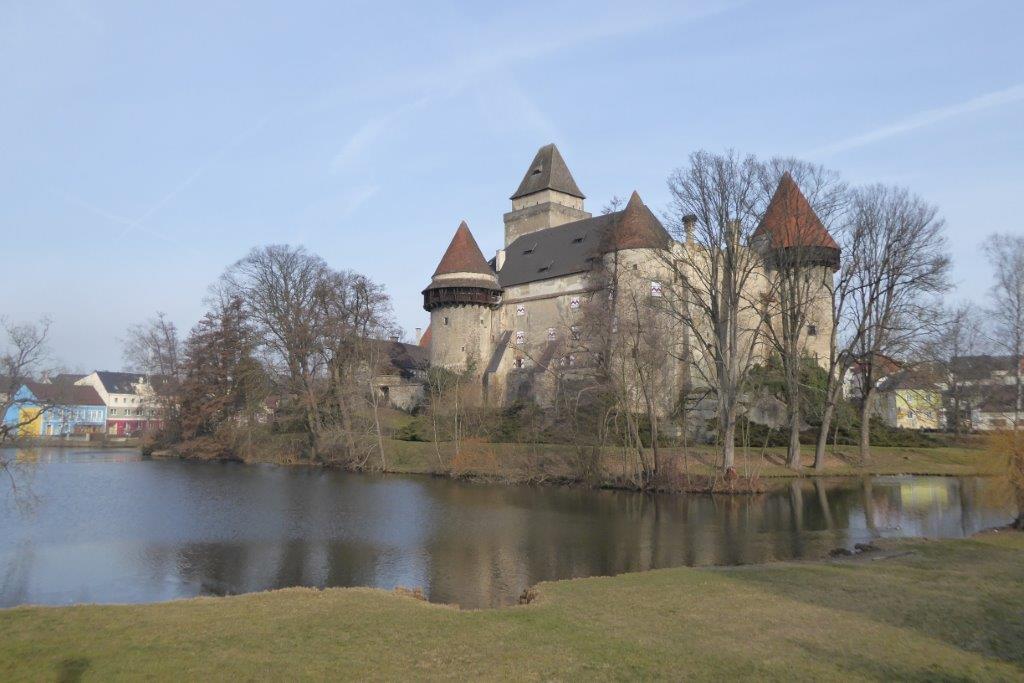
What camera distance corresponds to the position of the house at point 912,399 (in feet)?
111

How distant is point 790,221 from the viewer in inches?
1257

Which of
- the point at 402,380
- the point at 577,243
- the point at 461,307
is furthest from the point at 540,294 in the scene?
the point at 402,380

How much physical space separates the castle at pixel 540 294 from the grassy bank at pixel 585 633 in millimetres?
21917

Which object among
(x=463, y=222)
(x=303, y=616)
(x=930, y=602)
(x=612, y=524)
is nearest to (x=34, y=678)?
(x=303, y=616)

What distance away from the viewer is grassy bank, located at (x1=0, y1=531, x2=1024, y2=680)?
6.73 m

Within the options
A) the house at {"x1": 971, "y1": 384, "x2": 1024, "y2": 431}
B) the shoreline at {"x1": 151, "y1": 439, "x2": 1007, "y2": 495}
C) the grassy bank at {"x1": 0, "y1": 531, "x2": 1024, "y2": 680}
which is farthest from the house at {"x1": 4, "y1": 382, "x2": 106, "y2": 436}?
the house at {"x1": 971, "y1": 384, "x2": 1024, "y2": 431}

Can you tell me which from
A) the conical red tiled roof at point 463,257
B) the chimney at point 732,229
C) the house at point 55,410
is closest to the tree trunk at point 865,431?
the chimney at point 732,229

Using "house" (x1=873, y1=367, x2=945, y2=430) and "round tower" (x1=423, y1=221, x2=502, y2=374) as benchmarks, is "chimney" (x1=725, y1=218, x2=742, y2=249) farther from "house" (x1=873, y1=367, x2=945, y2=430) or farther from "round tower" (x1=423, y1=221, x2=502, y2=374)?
"round tower" (x1=423, y1=221, x2=502, y2=374)

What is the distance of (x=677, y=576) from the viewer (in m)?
11.6

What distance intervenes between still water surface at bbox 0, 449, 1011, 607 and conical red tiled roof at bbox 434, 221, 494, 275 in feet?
61.4

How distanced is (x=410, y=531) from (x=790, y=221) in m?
22.6

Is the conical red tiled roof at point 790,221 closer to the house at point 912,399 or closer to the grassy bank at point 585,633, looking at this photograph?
the house at point 912,399

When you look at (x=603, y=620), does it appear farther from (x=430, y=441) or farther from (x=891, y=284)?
(x=430, y=441)

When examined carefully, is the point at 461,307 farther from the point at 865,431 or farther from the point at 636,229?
the point at 865,431
